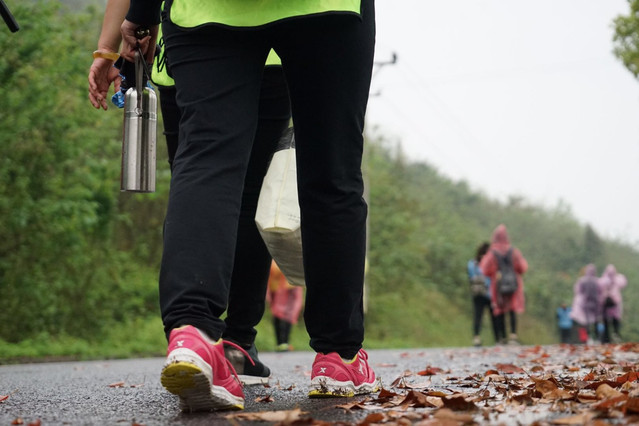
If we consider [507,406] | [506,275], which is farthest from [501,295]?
[507,406]

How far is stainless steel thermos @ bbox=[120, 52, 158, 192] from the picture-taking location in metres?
3.08

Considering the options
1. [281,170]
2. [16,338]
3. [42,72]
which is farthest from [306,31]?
[16,338]

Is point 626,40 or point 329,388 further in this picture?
point 626,40

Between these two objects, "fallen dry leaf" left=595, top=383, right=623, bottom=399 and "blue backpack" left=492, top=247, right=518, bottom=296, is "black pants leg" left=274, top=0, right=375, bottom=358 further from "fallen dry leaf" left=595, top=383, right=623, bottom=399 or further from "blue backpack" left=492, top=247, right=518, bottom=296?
"blue backpack" left=492, top=247, right=518, bottom=296

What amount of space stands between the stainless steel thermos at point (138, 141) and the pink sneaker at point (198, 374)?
37.4 inches

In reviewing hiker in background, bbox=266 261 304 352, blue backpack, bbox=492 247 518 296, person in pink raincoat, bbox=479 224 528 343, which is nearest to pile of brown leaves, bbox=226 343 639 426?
hiker in background, bbox=266 261 304 352

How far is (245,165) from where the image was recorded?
2564 millimetres

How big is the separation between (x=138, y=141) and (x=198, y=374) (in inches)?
46.4

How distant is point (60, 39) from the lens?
496 inches

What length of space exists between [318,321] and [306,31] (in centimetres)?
94

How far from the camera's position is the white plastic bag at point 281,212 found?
3133mm

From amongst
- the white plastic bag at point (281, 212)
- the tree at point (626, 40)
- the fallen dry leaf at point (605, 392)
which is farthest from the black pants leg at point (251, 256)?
the tree at point (626, 40)

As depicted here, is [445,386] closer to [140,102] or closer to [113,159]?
[140,102]

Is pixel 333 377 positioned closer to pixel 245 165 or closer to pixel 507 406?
pixel 507 406
